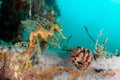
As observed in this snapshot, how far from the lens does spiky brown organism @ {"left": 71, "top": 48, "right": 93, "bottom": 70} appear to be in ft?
18.1

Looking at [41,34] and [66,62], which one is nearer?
[41,34]

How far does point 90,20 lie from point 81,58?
33536 millimetres

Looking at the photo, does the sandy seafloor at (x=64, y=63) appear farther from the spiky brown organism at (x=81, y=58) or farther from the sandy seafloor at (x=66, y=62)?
the spiky brown organism at (x=81, y=58)

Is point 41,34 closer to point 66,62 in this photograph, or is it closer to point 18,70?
point 18,70

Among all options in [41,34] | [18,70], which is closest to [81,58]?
[41,34]

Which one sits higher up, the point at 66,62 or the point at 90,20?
the point at 90,20

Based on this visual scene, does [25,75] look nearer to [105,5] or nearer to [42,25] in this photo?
[42,25]

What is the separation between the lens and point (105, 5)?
5372cm

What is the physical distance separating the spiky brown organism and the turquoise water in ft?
9.27

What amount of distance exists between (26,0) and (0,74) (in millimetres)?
2791

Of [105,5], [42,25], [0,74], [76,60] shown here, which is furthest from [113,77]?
[105,5]

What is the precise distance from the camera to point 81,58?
18.1 ft

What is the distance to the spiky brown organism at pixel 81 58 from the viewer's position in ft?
18.1

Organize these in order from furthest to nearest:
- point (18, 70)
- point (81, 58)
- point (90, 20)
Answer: point (90, 20) < point (81, 58) < point (18, 70)
